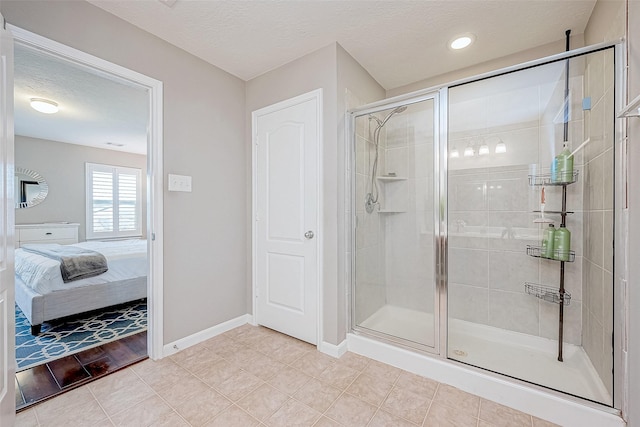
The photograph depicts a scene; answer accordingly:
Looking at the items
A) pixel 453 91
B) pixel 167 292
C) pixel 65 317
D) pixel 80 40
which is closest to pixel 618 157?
pixel 453 91

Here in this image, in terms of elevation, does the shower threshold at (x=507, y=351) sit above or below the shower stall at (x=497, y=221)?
below

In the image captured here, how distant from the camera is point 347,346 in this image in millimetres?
2277

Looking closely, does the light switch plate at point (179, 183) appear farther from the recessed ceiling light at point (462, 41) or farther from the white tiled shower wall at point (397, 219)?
the recessed ceiling light at point (462, 41)

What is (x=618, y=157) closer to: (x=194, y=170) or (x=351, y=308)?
(x=351, y=308)

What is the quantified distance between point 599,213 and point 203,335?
3.06m

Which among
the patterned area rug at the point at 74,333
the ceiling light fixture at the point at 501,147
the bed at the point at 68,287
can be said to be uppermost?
the ceiling light fixture at the point at 501,147

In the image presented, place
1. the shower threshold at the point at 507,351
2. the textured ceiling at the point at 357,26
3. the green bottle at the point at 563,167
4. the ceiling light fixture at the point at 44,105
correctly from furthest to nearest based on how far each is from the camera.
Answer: the ceiling light fixture at the point at 44,105 → the green bottle at the point at 563,167 → the textured ceiling at the point at 357,26 → the shower threshold at the point at 507,351

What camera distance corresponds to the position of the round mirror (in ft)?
15.5

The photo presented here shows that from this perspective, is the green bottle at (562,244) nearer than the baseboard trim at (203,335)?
Yes

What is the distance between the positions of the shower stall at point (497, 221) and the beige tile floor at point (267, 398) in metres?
0.29

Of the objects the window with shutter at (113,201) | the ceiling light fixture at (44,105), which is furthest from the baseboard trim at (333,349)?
the window with shutter at (113,201)

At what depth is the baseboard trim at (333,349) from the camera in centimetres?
218

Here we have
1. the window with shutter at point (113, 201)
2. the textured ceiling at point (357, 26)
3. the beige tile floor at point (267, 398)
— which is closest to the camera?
the beige tile floor at point (267, 398)

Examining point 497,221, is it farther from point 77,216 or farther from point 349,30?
point 77,216
